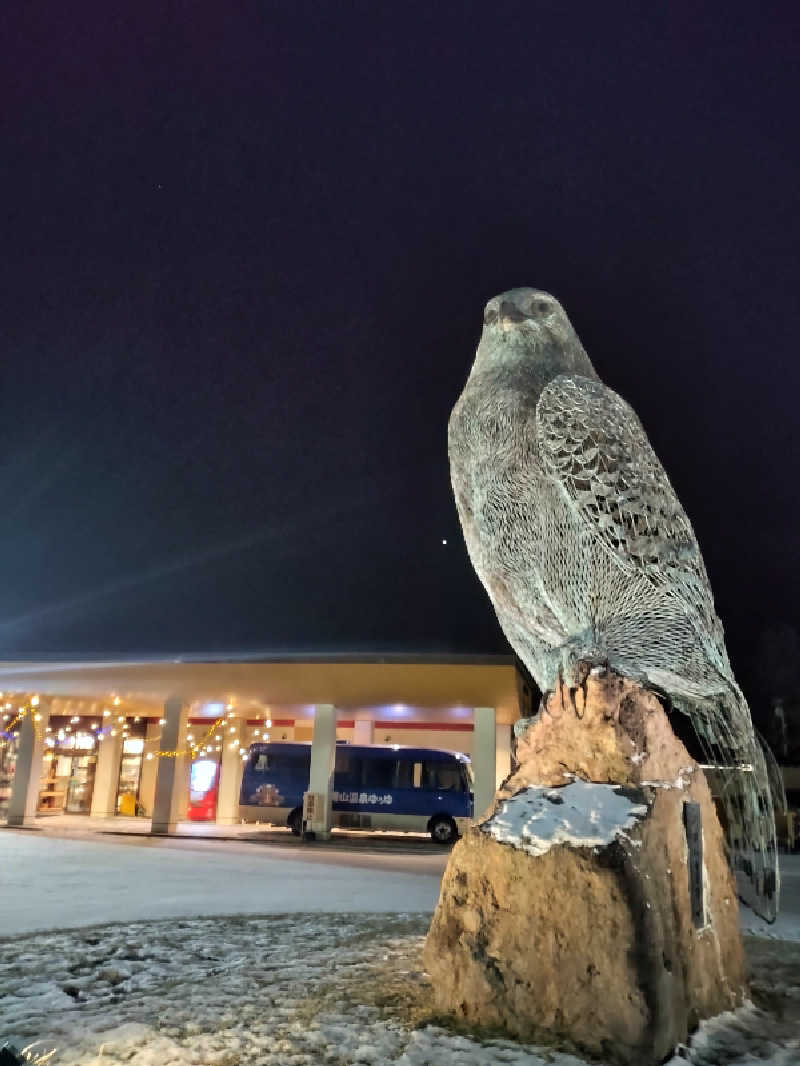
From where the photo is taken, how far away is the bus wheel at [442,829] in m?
17.1

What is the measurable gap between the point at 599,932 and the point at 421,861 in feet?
32.4

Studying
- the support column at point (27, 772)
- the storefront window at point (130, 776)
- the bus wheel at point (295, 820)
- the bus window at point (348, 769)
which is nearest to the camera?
the support column at point (27, 772)

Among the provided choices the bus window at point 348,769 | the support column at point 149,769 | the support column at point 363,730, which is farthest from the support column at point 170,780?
the support column at point 149,769

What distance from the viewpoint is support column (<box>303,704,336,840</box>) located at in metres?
15.7

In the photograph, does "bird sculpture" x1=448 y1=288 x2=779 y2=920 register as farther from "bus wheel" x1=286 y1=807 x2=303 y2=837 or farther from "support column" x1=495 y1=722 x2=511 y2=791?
"support column" x1=495 y1=722 x2=511 y2=791

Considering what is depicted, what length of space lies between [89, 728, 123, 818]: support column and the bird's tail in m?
19.5

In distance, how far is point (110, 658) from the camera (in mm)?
13812

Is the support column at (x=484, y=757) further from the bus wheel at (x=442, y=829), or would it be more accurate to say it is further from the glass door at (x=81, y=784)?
the glass door at (x=81, y=784)

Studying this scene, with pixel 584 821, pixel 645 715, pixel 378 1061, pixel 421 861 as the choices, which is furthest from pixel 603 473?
pixel 421 861

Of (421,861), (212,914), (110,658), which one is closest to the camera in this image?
(212,914)

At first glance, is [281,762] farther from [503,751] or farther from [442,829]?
[503,751]

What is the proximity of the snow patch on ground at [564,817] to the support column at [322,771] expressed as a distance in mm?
12882

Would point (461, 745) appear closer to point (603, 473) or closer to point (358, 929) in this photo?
point (358, 929)

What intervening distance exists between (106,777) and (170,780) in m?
5.56
